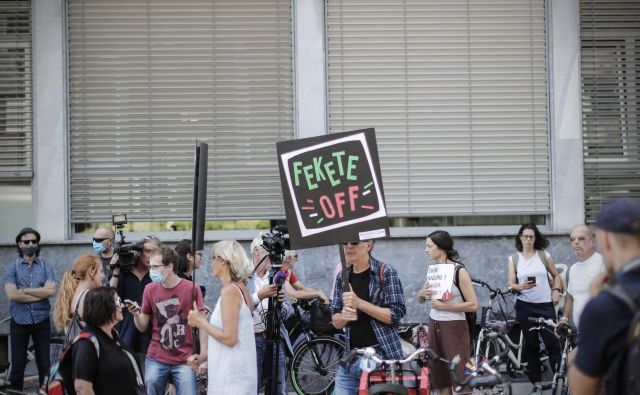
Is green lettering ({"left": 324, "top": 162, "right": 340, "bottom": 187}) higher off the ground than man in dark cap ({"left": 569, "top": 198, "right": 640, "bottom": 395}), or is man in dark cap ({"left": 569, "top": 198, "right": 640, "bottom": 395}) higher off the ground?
green lettering ({"left": 324, "top": 162, "right": 340, "bottom": 187})

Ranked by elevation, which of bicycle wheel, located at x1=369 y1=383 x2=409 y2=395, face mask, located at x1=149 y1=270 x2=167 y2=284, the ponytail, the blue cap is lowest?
bicycle wheel, located at x1=369 y1=383 x2=409 y2=395

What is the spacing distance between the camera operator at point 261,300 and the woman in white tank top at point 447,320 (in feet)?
4.89

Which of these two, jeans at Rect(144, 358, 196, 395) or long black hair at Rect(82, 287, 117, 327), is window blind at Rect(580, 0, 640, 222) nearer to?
jeans at Rect(144, 358, 196, 395)

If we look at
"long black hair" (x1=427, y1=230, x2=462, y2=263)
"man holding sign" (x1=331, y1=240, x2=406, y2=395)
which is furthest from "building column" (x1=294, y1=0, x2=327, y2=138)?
"man holding sign" (x1=331, y1=240, x2=406, y2=395)

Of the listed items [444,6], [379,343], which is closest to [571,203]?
[444,6]

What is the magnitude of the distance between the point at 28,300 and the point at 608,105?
8370 mm

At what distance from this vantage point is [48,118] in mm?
12875

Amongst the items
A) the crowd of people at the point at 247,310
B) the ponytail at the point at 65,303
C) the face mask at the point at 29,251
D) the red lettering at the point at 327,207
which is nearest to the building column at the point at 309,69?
the crowd of people at the point at 247,310

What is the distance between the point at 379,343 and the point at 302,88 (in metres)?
6.62

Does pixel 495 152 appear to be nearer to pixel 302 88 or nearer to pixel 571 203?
pixel 571 203

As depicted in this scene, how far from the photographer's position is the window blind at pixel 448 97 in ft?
43.4

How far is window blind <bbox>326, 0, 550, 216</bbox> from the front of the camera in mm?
13219

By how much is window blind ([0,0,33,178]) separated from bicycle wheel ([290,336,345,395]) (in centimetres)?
477

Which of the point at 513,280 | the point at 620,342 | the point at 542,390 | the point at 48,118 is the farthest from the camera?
the point at 48,118
